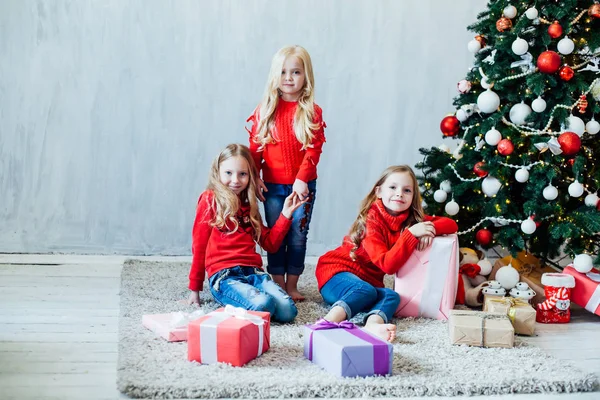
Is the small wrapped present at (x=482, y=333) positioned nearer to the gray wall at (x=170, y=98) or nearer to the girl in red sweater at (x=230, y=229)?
the girl in red sweater at (x=230, y=229)

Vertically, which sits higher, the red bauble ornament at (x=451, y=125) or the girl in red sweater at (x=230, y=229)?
the red bauble ornament at (x=451, y=125)

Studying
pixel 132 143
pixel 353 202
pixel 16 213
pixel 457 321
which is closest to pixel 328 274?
pixel 457 321

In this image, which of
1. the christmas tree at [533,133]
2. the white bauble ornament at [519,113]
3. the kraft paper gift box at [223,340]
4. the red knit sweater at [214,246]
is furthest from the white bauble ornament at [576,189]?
the kraft paper gift box at [223,340]

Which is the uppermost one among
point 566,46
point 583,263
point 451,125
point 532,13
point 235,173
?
point 532,13

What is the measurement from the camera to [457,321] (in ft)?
8.13

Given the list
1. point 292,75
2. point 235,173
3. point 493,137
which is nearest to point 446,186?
point 493,137

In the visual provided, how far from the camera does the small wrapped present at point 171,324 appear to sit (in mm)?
2402

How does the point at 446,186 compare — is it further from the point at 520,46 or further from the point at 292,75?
the point at 292,75

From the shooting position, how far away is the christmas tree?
2943mm

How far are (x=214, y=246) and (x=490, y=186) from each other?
115cm

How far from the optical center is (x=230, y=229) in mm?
2861

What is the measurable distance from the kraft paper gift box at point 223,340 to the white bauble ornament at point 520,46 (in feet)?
5.15

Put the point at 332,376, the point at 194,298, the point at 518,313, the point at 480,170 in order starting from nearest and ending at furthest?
1. the point at 332,376
2. the point at 518,313
3. the point at 194,298
4. the point at 480,170

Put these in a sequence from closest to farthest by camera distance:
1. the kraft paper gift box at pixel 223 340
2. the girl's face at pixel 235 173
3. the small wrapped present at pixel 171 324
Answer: the kraft paper gift box at pixel 223 340 → the small wrapped present at pixel 171 324 → the girl's face at pixel 235 173
